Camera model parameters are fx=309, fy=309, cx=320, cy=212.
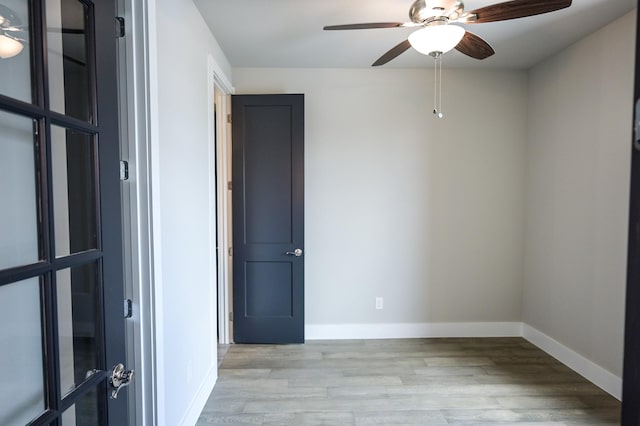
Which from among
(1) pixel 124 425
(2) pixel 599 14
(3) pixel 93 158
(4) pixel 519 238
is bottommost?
(1) pixel 124 425

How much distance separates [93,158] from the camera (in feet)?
3.02

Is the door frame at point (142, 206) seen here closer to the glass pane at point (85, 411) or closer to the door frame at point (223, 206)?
A: the glass pane at point (85, 411)

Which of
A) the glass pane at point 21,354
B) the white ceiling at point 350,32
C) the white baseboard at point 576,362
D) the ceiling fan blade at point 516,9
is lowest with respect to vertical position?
the white baseboard at point 576,362

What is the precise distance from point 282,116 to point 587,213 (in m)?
2.77

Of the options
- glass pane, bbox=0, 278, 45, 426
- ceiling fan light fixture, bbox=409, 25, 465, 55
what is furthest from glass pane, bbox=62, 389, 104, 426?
ceiling fan light fixture, bbox=409, 25, 465, 55

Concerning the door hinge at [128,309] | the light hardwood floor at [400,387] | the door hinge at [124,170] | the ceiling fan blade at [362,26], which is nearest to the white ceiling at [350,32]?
the ceiling fan blade at [362,26]

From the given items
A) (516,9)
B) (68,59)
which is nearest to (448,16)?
(516,9)

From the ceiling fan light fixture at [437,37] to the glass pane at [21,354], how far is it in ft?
6.26

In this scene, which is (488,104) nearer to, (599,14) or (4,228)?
(599,14)

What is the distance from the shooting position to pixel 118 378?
993 millimetres

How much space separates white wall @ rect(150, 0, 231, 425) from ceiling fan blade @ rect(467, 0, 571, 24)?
5.34 feet

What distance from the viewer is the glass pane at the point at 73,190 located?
811 millimetres

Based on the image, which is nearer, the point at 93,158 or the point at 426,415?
the point at 93,158

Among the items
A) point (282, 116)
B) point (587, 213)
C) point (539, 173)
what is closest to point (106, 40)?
point (282, 116)
